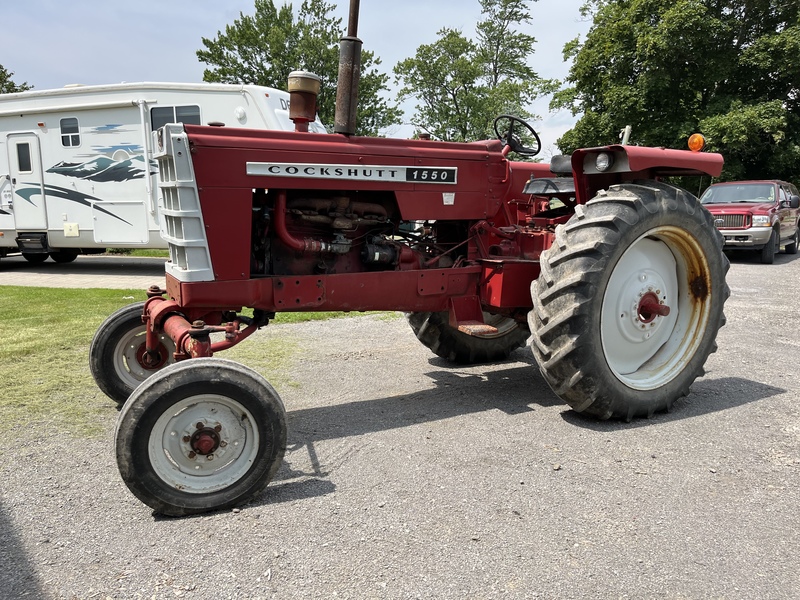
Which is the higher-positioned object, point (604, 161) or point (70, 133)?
point (70, 133)

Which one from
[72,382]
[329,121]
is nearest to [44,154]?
[72,382]

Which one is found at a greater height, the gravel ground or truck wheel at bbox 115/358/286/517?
truck wheel at bbox 115/358/286/517

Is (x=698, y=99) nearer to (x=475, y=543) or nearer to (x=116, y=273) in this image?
(x=116, y=273)

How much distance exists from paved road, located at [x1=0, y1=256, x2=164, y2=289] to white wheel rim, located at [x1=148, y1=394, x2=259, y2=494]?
7226mm

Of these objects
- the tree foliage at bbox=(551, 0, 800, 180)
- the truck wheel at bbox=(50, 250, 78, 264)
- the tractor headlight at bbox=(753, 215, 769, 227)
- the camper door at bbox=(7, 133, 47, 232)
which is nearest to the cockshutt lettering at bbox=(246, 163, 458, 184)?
the camper door at bbox=(7, 133, 47, 232)

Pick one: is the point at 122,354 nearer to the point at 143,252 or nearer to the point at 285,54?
the point at 143,252

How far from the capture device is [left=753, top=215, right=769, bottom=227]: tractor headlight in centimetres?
1304

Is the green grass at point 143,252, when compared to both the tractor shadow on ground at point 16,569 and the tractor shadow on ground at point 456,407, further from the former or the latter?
the tractor shadow on ground at point 16,569

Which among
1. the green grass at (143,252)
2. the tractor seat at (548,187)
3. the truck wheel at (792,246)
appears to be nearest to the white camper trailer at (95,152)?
the green grass at (143,252)

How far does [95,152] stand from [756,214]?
13116 millimetres

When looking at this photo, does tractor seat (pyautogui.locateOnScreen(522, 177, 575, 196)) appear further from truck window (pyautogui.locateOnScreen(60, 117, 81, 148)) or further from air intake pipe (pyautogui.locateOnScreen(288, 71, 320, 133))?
truck window (pyautogui.locateOnScreen(60, 117, 81, 148))

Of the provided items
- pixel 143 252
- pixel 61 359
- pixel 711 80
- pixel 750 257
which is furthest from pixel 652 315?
pixel 711 80

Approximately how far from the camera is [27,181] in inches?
440

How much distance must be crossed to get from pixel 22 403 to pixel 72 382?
1.58ft
